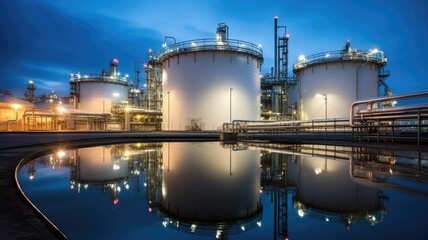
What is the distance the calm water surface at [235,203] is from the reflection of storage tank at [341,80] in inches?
844

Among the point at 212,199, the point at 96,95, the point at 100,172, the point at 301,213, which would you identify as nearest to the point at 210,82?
the point at 100,172

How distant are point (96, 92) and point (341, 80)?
29841mm

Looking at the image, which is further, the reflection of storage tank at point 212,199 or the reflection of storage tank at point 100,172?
the reflection of storage tank at point 100,172

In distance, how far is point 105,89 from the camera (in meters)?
36.7

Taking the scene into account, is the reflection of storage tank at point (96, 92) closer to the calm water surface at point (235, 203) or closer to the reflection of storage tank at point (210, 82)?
the reflection of storage tank at point (210, 82)

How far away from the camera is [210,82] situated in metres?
23.0

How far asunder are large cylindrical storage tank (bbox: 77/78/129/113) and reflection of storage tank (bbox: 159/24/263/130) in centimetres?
1570

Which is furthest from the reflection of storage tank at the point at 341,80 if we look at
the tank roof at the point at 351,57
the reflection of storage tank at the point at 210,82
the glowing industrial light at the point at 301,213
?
the glowing industrial light at the point at 301,213

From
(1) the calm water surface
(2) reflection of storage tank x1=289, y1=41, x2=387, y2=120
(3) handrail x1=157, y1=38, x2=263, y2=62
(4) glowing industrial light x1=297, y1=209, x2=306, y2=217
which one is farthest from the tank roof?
(4) glowing industrial light x1=297, y1=209, x2=306, y2=217

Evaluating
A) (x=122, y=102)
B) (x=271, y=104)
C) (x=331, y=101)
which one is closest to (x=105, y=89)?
(x=122, y=102)

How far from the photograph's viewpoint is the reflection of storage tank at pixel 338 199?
2169 mm

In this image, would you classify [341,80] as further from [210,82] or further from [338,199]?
[338,199]

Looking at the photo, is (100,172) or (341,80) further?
(341,80)

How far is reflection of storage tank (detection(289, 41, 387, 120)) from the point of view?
77.7 feet
